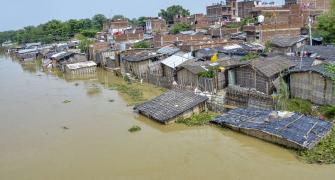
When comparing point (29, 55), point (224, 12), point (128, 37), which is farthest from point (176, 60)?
point (29, 55)

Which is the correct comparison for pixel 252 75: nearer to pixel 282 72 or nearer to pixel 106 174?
pixel 282 72

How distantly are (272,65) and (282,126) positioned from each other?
19.8ft

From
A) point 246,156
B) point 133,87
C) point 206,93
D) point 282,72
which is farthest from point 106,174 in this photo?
point 133,87

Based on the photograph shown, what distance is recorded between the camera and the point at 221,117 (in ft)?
55.2

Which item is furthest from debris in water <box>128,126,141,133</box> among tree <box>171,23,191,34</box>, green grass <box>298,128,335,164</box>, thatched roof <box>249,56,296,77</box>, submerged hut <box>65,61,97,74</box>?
tree <box>171,23,191,34</box>

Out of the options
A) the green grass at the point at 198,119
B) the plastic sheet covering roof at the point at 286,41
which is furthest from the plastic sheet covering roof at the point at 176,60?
the green grass at the point at 198,119

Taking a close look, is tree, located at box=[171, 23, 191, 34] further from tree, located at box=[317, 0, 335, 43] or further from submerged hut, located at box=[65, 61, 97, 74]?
tree, located at box=[317, 0, 335, 43]

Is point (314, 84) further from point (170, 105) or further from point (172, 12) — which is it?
point (172, 12)

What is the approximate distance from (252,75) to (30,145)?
12.0 metres

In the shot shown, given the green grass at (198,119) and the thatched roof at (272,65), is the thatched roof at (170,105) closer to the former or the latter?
the green grass at (198,119)

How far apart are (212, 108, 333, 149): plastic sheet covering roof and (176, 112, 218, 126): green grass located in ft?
3.33

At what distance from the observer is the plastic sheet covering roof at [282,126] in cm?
1330

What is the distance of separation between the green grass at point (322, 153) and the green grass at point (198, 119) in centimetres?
534

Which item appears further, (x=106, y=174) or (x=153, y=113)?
(x=153, y=113)
